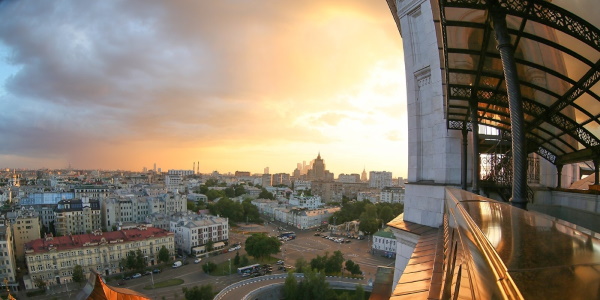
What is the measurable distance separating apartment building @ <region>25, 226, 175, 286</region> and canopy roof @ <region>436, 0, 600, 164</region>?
2414 cm

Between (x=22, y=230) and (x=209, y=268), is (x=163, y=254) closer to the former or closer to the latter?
(x=209, y=268)

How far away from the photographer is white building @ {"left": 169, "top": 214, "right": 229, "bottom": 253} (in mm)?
27719

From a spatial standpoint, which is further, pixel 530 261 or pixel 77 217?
pixel 77 217

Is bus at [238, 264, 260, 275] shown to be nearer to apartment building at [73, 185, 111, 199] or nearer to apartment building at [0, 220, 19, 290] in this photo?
apartment building at [0, 220, 19, 290]

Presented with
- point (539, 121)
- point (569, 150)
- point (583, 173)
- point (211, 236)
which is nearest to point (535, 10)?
point (539, 121)

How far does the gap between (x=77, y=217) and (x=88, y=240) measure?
29.1 ft

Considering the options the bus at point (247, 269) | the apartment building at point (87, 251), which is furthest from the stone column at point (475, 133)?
the apartment building at point (87, 251)

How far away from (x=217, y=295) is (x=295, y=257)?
9.55m

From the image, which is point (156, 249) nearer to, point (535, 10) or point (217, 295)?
point (217, 295)

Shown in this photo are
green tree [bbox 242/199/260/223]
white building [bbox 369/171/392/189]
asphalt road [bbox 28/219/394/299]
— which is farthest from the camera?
white building [bbox 369/171/392/189]

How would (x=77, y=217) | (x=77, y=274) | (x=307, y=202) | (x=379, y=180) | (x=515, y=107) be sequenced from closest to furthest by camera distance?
(x=515, y=107) < (x=77, y=274) < (x=77, y=217) < (x=307, y=202) < (x=379, y=180)

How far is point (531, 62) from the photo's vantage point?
3.74 metres

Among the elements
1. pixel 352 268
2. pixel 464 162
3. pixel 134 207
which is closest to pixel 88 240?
pixel 134 207

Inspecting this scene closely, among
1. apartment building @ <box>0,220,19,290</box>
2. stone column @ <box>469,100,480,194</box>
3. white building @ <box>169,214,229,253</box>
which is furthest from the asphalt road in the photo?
stone column @ <box>469,100,480,194</box>
